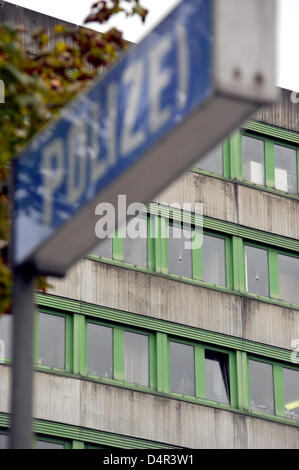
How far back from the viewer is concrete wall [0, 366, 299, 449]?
120ft

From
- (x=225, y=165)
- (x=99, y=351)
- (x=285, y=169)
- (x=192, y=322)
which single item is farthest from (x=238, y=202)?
(x=99, y=351)

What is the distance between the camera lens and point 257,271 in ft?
136

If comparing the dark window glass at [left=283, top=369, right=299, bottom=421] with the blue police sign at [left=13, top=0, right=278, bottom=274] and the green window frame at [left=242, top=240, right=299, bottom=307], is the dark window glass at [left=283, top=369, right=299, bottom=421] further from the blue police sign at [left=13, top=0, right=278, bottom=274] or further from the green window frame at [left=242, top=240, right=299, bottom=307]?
the blue police sign at [left=13, top=0, right=278, bottom=274]

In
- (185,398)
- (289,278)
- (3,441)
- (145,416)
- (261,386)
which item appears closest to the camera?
(3,441)

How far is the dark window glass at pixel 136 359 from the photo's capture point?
38281 millimetres

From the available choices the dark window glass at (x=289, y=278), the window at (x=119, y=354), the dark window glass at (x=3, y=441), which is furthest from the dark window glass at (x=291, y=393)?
the dark window glass at (x=3, y=441)

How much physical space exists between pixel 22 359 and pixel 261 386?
35.2 metres

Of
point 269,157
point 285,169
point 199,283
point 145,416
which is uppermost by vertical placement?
point 269,157

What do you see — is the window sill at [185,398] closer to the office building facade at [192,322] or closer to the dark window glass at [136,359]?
the office building facade at [192,322]

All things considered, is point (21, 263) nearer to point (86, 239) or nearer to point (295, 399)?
point (86, 239)

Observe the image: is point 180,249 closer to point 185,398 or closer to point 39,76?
point 185,398

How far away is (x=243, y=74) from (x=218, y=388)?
1395 inches

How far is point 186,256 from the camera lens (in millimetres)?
40375

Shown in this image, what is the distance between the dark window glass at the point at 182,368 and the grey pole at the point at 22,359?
32990 millimetres
